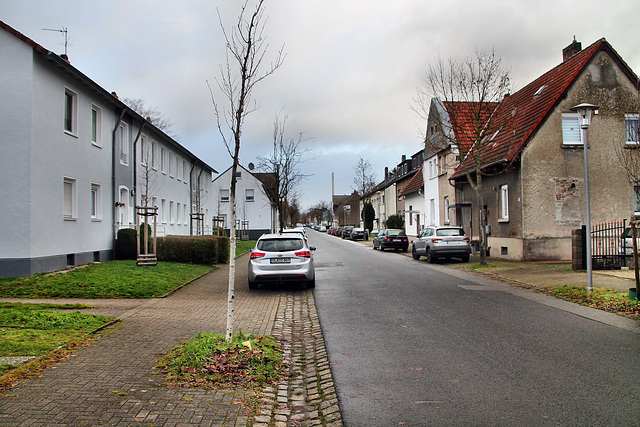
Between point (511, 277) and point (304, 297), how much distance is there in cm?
727

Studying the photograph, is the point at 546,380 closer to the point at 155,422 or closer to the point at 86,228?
the point at 155,422

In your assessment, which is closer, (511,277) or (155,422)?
(155,422)

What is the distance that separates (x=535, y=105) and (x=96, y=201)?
19548 millimetres

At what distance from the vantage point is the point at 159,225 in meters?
28.6

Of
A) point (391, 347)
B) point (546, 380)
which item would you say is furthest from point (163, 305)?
point (546, 380)

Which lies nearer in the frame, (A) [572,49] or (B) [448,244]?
(B) [448,244]

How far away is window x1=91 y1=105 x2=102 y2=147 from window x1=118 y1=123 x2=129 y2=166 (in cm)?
224

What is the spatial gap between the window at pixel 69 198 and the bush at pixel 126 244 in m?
2.96

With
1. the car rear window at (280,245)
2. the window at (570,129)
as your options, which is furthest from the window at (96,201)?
the window at (570,129)

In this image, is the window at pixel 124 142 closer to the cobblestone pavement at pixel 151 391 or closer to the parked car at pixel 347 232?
the cobblestone pavement at pixel 151 391

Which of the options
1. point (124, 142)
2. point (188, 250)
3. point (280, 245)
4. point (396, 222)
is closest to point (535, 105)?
point (280, 245)

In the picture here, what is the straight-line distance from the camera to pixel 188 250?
2019 cm

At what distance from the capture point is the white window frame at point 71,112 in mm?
16984

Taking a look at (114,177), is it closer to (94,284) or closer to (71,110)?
(71,110)
